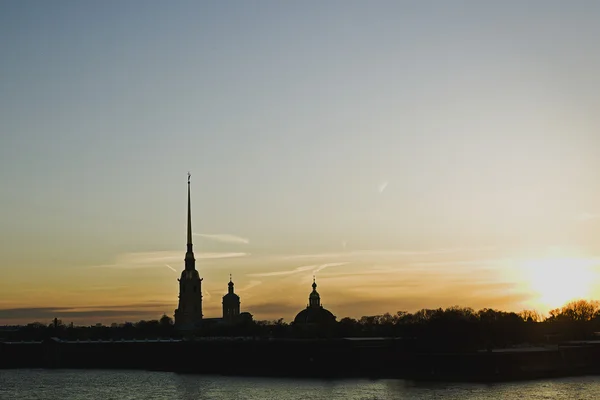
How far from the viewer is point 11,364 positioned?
130 metres

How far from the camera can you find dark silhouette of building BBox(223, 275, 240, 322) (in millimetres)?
165625

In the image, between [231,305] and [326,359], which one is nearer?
[326,359]

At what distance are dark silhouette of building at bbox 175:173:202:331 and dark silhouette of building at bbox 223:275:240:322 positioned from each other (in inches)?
615

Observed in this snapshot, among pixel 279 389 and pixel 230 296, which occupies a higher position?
pixel 230 296

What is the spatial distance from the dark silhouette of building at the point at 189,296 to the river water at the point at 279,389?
59.3 m

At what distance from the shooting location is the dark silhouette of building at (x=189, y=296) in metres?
→ 148

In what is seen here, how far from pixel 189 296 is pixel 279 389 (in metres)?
77.4

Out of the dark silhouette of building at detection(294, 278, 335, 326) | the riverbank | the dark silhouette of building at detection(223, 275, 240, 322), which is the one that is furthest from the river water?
the dark silhouette of building at detection(223, 275, 240, 322)

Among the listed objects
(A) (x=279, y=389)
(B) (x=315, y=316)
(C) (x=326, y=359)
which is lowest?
(A) (x=279, y=389)

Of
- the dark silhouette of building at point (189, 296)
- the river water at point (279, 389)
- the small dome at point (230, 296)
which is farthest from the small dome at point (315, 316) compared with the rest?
the river water at point (279, 389)

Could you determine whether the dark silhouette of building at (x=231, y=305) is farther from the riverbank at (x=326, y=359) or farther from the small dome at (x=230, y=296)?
the riverbank at (x=326, y=359)

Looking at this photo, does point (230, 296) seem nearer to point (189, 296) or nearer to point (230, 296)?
point (230, 296)

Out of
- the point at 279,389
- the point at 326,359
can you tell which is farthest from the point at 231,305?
the point at 279,389

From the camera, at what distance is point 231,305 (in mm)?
166625
